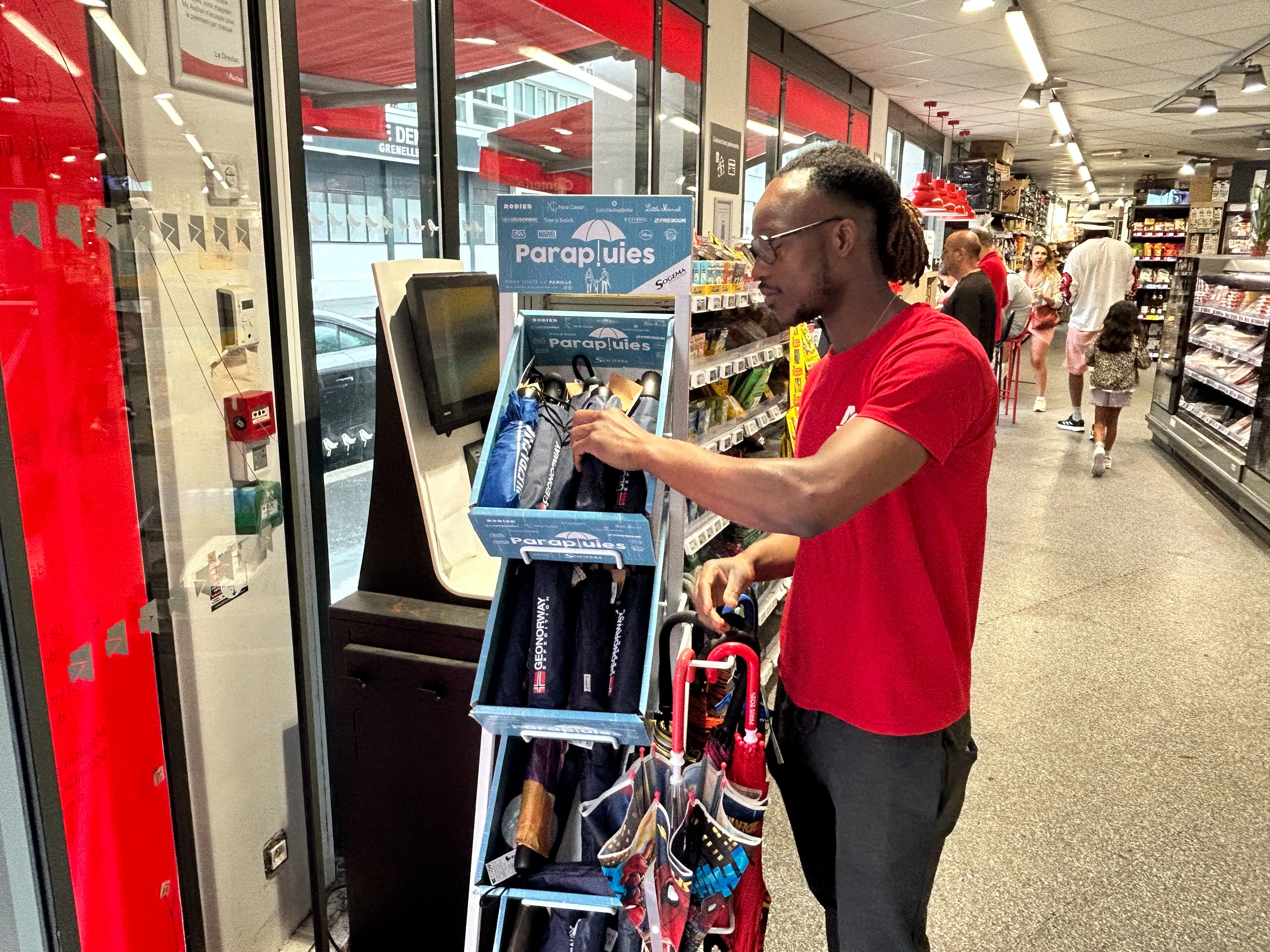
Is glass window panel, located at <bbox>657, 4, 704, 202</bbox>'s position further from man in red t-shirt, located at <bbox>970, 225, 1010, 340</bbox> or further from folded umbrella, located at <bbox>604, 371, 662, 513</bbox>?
folded umbrella, located at <bbox>604, 371, 662, 513</bbox>

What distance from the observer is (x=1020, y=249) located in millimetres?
16422

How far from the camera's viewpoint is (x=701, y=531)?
3096 millimetres

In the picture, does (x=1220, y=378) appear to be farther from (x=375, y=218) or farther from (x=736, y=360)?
(x=375, y=218)

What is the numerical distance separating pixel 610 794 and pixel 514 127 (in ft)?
11.3

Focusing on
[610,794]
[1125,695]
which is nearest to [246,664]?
[610,794]

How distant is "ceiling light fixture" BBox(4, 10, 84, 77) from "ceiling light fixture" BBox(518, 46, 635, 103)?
294 cm

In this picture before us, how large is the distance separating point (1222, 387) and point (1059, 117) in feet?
16.9

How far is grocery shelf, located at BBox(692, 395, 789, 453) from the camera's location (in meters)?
3.14

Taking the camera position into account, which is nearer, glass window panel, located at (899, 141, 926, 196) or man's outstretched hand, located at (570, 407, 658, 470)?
man's outstretched hand, located at (570, 407, 658, 470)

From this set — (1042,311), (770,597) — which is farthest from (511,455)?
(1042,311)

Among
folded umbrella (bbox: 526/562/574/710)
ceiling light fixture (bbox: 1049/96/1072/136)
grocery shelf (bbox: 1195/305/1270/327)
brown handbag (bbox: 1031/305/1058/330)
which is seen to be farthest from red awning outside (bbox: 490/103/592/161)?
brown handbag (bbox: 1031/305/1058/330)

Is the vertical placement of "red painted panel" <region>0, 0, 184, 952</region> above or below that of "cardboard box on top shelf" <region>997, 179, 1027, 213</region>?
below

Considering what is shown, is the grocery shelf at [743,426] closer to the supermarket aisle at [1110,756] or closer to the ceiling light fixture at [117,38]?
the supermarket aisle at [1110,756]

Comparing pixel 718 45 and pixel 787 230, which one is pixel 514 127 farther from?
pixel 787 230
